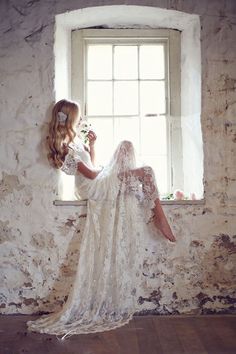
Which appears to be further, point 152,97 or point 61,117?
point 152,97

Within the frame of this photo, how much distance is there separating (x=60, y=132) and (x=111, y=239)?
813 mm

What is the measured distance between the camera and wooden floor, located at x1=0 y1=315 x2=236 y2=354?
2.18 meters

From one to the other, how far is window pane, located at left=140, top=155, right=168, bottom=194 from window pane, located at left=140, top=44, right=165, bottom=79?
0.67 metres

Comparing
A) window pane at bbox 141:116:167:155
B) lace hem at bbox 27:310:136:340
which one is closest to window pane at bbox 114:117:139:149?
window pane at bbox 141:116:167:155

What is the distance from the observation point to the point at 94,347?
7.32ft

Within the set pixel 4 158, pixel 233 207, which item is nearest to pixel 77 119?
pixel 4 158

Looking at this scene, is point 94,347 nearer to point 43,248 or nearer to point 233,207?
point 43,248

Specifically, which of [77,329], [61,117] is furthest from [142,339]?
[61,117]

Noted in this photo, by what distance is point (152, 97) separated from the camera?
11.2 feet

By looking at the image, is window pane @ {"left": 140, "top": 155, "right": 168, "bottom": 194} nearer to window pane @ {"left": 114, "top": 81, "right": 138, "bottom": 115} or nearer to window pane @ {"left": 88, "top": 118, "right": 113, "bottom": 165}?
window pane @ {"left": 88, "top": 118, "right": 113, "bottom": 165}

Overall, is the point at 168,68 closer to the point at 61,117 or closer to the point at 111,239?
the point at 61,117

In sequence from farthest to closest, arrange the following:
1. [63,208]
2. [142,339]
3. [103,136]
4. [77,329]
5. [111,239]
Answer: [103,136] → [63,208] → [111,239] → [77,329] → [142,339]

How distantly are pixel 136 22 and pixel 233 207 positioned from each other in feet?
5.39

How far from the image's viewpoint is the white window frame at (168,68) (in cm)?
335
